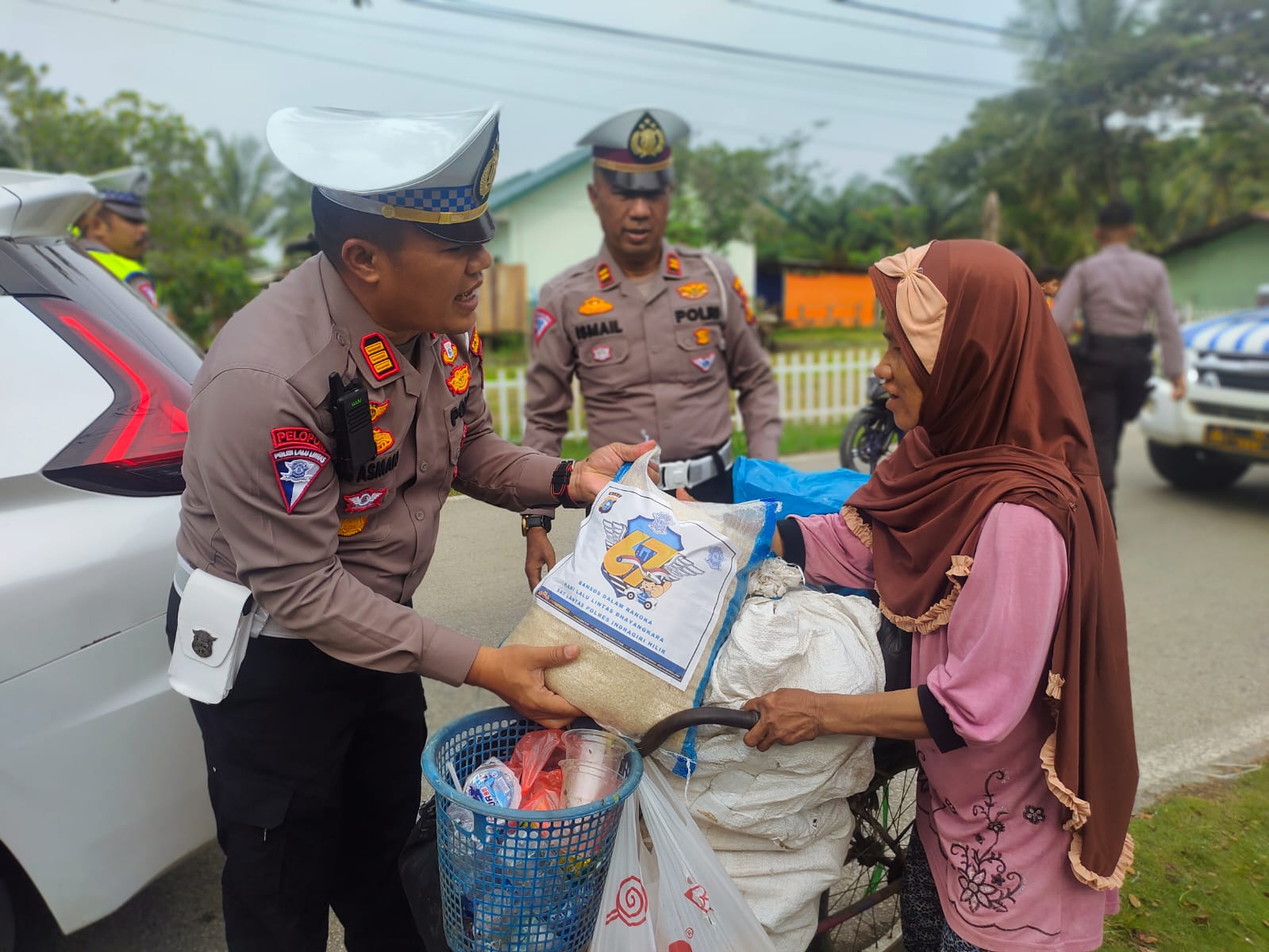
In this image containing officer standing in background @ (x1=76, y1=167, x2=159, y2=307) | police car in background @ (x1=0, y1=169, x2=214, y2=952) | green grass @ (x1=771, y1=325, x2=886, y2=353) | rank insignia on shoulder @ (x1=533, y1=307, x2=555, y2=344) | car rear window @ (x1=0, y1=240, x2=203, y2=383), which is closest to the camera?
police car in background @ (x1=0, y1=169, x2=214, y2=952)

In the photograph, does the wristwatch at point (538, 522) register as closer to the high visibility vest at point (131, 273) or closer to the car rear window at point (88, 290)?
the car rear window at point (88, 290)

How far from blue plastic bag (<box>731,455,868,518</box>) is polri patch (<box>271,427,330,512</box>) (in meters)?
1.05

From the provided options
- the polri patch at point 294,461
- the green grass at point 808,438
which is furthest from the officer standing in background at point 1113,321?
the polri patch at point 294,461

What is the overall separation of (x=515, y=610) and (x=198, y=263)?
15.2 meters

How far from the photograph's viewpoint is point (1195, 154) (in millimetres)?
31984

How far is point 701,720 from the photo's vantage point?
4.85 ft

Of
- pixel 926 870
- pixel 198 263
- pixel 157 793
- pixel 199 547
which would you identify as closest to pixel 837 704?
pixel 926 870

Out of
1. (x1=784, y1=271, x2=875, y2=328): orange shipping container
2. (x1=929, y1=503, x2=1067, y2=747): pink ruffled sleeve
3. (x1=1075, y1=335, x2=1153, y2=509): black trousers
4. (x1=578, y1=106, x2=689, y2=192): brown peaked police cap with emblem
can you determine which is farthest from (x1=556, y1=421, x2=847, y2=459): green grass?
(x1=784, y1=271, x2=875, y2=328): orange shipping container

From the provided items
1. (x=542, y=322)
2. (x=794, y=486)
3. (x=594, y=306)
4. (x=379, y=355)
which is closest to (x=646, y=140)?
(x=594, y=306)

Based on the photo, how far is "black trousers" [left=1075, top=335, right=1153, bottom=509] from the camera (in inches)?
223

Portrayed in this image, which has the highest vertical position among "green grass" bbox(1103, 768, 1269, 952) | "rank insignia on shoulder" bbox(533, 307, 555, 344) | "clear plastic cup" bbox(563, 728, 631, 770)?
"rank insignia on shoulder" bbox(533, 307, 555, 344)

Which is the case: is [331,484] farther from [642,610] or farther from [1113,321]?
[1113,321]

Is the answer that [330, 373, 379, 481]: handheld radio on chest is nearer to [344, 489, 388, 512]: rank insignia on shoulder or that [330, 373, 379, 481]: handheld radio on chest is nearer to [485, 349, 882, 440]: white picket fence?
[344, 489, 388, 512]: rank insignia on shoulder

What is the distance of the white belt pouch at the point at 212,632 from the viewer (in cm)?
157
